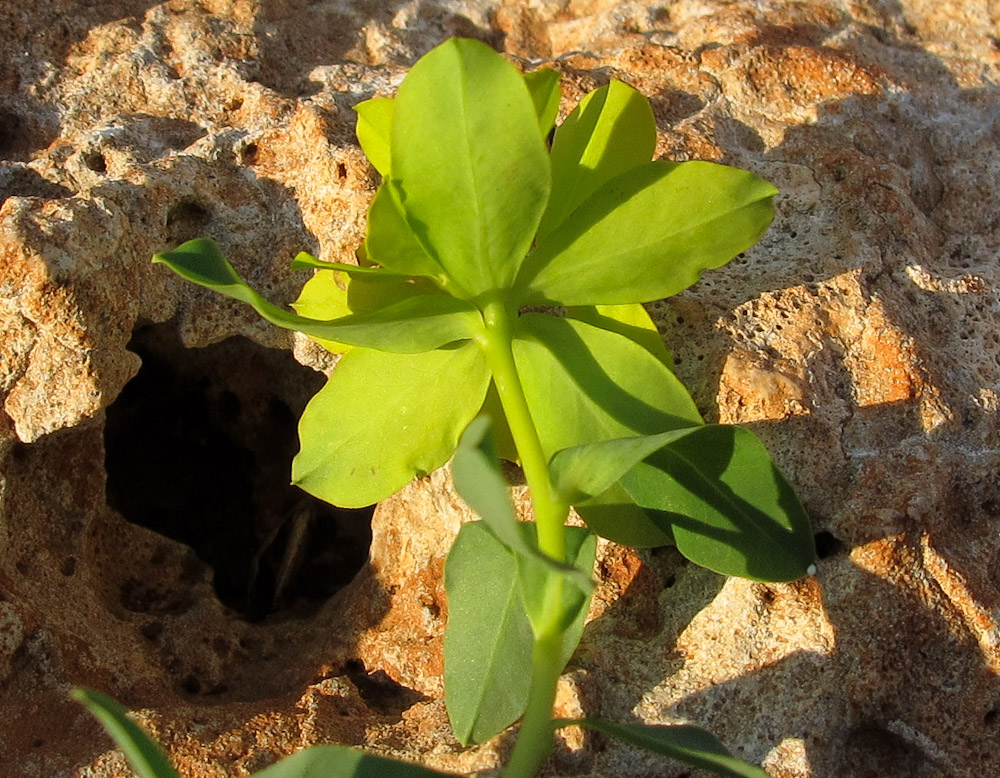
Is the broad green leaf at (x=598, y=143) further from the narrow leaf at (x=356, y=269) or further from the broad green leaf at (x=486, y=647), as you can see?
the broad green leaf at (x=486, y=647)

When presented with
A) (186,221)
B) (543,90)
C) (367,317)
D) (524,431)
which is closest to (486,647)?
(524,431)

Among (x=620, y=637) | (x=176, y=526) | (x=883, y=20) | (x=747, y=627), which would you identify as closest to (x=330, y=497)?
(x=620, y=637)

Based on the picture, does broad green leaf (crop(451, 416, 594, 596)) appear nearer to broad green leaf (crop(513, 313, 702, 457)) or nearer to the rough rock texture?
broad green leaf (crop(513, 313, 702, 457))

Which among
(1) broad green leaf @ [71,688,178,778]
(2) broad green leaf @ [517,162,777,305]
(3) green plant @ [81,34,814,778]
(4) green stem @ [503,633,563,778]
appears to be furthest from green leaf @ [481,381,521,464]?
(1) broad green leaf @ [71,688,178,778]

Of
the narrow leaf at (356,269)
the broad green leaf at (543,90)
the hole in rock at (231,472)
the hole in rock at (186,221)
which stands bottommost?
the hole in rock at (231,472)

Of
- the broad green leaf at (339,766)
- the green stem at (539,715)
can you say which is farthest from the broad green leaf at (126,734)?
the green stem at (539,715)
